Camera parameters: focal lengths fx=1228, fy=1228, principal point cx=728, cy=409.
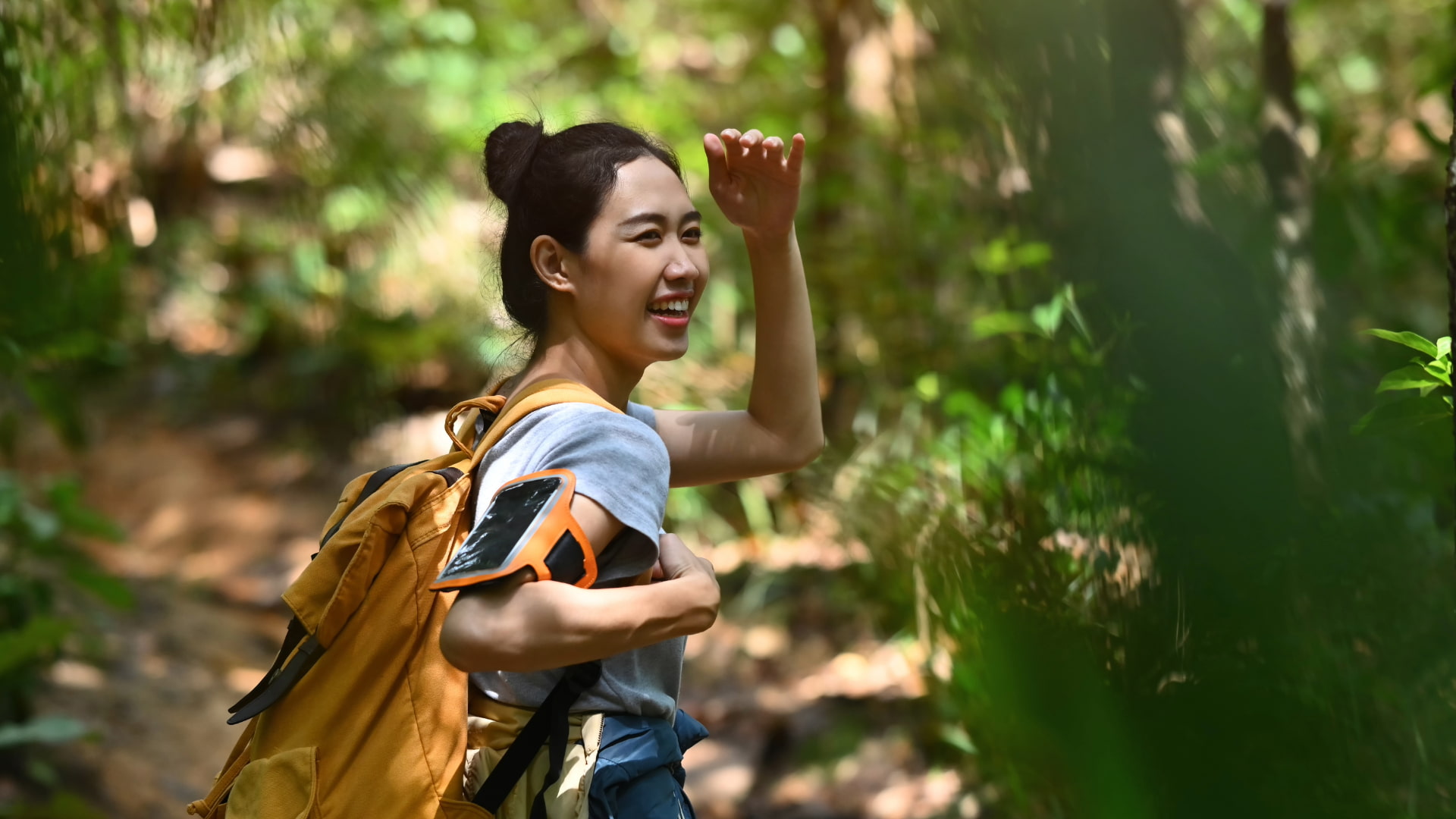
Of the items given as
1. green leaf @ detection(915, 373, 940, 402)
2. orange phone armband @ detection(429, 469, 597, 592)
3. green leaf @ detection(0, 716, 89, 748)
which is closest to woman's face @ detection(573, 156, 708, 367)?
orange phone armband @ detection(429, 469, 597, 592)

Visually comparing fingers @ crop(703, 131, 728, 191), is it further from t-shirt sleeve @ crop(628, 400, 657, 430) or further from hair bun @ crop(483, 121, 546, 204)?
t-shirt sleeve @ crop(628, 400, 657, 430)

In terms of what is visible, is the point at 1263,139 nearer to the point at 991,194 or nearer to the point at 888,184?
the point at 991,194

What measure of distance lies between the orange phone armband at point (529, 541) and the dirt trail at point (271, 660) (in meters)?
1.88

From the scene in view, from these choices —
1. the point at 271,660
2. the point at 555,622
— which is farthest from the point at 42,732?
the point at 555,622

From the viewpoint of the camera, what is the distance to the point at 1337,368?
163 cm

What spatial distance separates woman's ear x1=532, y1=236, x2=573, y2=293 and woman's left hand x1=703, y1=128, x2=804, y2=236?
21 centimetres

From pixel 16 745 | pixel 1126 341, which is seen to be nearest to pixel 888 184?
pixel 16 745

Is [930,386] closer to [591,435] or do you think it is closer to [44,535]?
[591,435]

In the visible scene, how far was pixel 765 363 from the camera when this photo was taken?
5.63 feet

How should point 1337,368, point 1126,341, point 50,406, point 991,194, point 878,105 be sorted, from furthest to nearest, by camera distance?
1. point 878,105
2. point 50,406
3. point 1337,368
4. point 991,194
5. point 1126,341

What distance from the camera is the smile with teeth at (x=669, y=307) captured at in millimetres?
1489

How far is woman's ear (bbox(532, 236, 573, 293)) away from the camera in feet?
4.91

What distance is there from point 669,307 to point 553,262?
0.51 ft

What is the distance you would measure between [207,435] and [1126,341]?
6.42 meters
